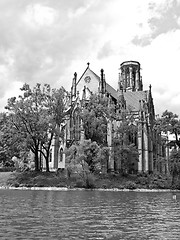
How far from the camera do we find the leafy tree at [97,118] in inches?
2117

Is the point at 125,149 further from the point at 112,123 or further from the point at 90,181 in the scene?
the point at 90,181

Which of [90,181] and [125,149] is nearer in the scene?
[90,181]

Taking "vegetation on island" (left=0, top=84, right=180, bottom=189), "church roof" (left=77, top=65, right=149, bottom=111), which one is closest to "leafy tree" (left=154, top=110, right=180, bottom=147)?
"vegetation on island" (left=0, top=84, right=180, bottom=189)

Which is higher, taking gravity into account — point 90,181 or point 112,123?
point 112,123

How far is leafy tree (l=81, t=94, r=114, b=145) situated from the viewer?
53.8 meters

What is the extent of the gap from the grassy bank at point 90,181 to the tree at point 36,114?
519 centimetres

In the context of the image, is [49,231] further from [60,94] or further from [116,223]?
[60,94]

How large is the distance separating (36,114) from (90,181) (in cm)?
1429

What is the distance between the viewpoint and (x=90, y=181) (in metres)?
45.9

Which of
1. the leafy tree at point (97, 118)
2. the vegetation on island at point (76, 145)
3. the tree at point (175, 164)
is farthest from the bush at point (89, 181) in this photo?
the tree at point (175, 164)

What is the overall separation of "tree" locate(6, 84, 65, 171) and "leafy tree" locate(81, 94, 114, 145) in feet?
15.4

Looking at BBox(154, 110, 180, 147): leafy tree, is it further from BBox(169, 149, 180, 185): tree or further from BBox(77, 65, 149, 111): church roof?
BBox(77, 65, 149, 111): church roof

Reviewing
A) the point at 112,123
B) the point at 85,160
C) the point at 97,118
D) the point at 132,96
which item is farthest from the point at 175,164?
the point at 132,96

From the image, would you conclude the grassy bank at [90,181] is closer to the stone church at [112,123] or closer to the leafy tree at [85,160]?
the leafy tree at [85,160]
